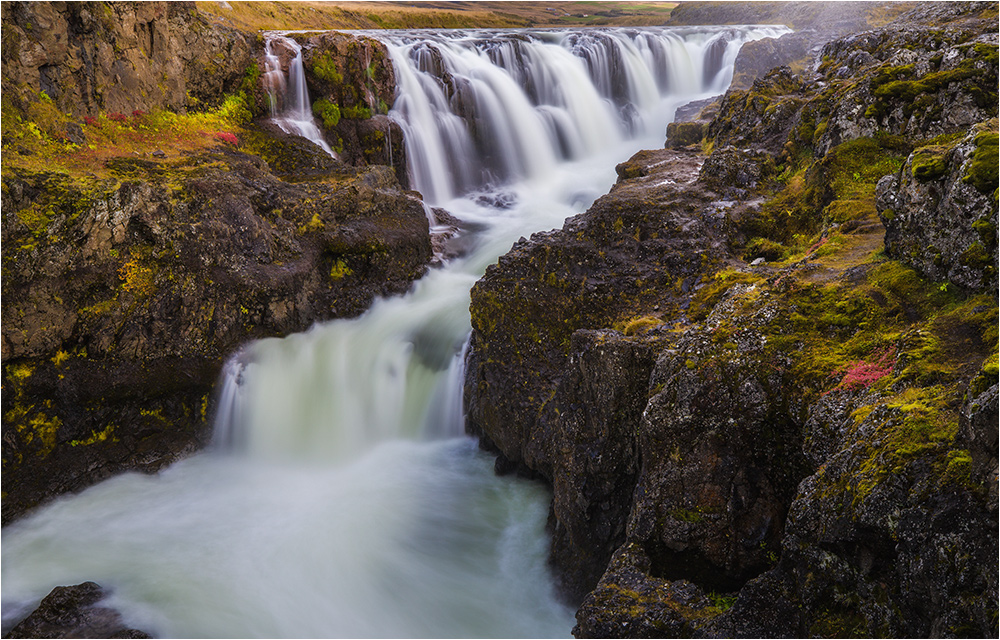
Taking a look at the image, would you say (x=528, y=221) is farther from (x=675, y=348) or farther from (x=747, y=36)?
(x=747, y=36)

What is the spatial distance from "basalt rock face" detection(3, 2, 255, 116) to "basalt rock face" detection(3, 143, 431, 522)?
2658mm

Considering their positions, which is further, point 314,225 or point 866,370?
point 314,225

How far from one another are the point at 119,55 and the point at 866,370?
16.5 m

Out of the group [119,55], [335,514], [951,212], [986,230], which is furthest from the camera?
[119,55]

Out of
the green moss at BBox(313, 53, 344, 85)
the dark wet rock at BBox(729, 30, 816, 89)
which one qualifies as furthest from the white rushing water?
the dark wet rock at BBox(729, 30, 816, 89)

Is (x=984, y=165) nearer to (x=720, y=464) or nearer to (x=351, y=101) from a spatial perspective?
(x=720, y=464)

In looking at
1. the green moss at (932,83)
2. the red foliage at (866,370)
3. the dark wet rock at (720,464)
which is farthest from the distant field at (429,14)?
the red foliage at (866,370)

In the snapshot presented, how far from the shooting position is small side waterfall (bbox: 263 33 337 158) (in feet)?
57.8

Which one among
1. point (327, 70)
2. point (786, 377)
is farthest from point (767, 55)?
point (786, 377)

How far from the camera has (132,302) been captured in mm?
11008

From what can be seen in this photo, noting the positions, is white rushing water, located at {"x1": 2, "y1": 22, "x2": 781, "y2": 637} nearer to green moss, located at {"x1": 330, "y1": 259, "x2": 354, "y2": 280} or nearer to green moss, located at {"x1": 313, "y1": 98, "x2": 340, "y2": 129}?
green moss, located at {"x1": 330, "y1": 259, "x2": 354, "y2": 280}

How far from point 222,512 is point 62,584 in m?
2.24

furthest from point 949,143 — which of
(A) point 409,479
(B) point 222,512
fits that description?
(B) point 222,512

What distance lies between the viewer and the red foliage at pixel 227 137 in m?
15.8
